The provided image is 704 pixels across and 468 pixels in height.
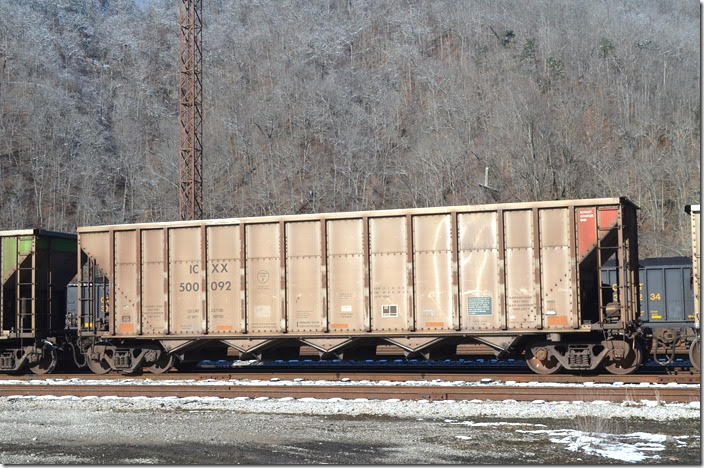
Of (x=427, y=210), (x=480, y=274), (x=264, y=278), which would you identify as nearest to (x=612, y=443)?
(x=480, y=274)

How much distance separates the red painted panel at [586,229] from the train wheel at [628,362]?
1993 mm

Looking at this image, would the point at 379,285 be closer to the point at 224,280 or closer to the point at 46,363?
the point at 224,280

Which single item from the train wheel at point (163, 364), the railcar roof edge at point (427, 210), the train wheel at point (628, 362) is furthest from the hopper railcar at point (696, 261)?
the train wheel at point (163, 364)

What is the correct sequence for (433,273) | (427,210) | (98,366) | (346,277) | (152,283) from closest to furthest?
1. (433,273)
2. (427,210)
3. (346,277)
4. (152,283)
5. (98,366)

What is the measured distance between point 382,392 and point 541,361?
406 cm

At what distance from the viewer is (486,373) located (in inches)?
660

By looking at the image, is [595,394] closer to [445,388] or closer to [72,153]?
[445,388]

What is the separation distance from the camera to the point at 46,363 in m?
19.1

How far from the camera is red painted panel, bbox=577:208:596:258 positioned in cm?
1536

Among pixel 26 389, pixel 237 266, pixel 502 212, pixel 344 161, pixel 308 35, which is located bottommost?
pixel 26 389

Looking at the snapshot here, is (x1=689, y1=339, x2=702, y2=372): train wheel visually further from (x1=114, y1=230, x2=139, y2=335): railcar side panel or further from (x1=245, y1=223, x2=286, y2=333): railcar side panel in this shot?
(x1=114, y1=230, x2=139, y2=335): railcar side panel

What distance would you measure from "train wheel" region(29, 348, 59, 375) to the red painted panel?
12954mm

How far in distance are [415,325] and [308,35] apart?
9398 cm

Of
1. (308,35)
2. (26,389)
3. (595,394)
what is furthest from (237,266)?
(308,35)
